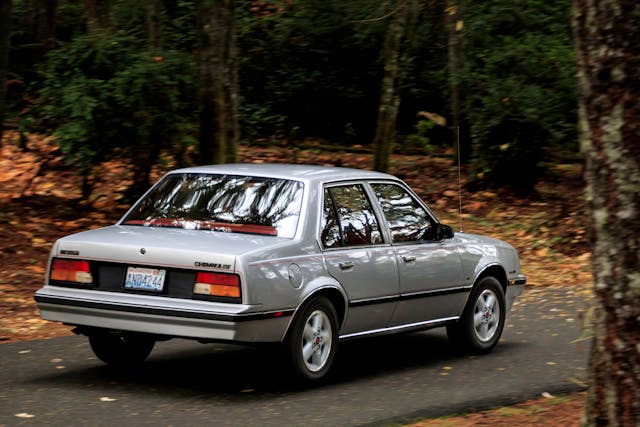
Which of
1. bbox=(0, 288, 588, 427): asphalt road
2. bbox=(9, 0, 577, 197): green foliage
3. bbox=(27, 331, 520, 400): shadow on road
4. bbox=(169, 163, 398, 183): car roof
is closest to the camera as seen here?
bbox=(0, 288, 588, 427): asphalt road

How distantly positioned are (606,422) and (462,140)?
15.6 meters

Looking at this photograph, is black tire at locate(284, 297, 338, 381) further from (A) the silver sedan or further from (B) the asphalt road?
(B) the asphalt road

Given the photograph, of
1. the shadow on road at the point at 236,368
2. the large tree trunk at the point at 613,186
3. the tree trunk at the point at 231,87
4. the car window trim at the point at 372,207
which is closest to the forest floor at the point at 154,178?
the tree trunk at the point at 231,87

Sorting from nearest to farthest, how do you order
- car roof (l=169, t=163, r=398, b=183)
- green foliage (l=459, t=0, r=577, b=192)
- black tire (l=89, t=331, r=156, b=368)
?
car roof (l=169, t=163, r=398, b=183) < black tire (l=89, t=331, r=156, b=368) < green foliage (l=459, t=0, r=577, b=192)

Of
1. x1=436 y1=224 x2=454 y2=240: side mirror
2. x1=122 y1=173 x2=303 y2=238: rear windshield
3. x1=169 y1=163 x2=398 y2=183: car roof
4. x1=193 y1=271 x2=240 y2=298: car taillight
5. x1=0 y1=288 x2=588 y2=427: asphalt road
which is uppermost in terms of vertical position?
x1=169 y1=163 x2=398 y2=183: car roof

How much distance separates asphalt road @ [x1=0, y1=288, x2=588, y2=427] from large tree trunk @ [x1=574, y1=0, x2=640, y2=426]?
1.81 metres

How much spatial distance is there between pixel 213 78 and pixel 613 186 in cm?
1050

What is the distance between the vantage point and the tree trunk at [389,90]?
19438 mm

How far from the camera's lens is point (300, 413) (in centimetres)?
A: 763

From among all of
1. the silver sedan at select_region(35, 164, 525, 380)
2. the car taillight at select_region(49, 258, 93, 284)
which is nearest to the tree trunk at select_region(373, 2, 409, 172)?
the silver sedan at select_region(35, 164, 525, 380)

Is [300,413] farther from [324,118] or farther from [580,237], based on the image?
[324,118]

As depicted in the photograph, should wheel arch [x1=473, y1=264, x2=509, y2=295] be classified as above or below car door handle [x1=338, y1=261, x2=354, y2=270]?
below

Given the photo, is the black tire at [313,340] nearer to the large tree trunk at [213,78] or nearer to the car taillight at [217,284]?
the car taillight at [217,284]

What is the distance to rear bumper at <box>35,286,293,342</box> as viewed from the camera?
771 centimetres
